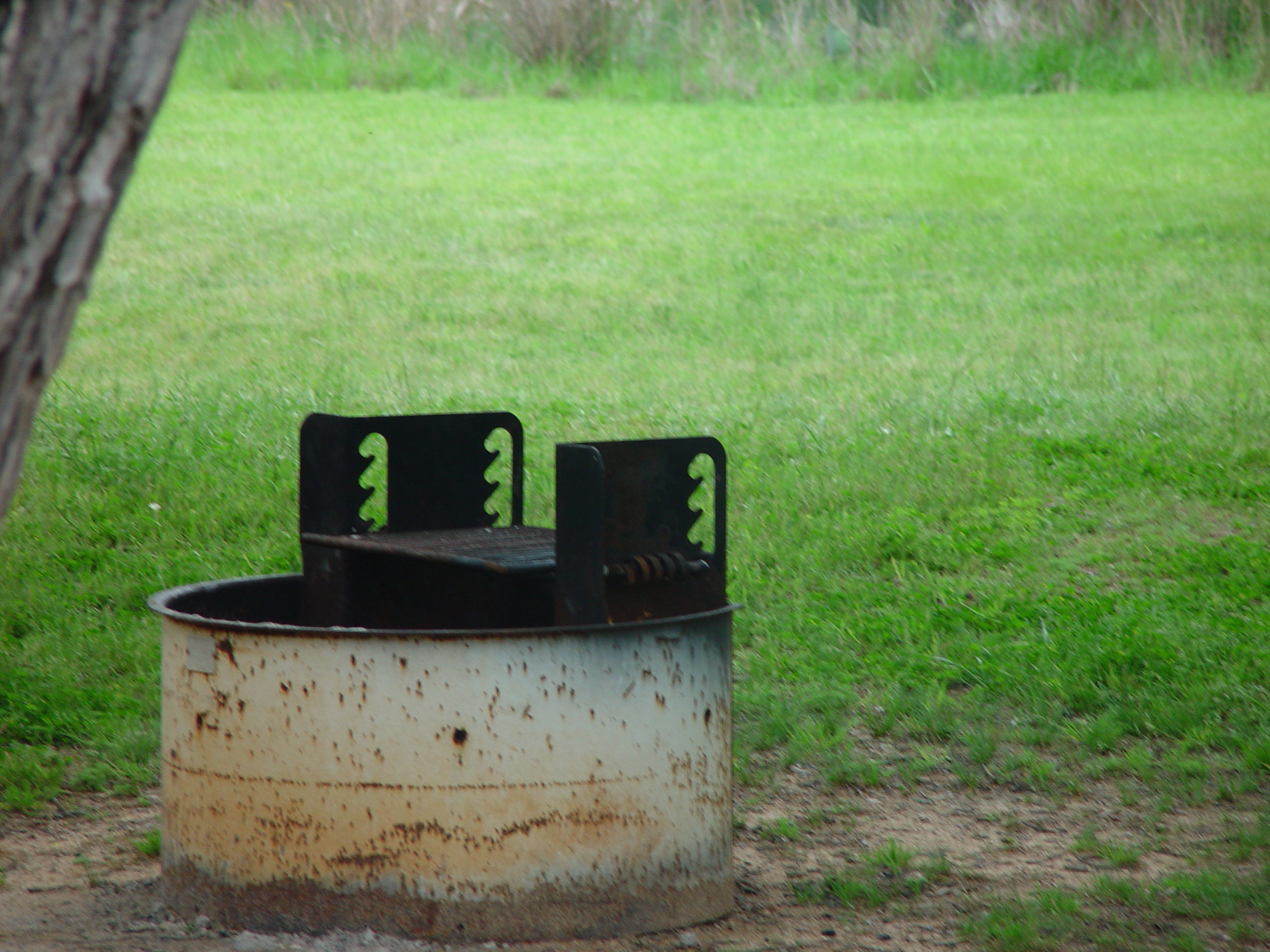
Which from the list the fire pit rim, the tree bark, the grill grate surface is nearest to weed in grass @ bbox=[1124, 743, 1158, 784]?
the fire pit rim

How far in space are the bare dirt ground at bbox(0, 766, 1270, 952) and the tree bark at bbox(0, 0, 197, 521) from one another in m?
1.83

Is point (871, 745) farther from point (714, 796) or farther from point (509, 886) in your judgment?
point (509, 886)

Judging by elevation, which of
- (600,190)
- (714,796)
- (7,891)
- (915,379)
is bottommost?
(7,891)

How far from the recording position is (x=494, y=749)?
3.13 metres

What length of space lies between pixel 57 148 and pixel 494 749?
1731 millimetres

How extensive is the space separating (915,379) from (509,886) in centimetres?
564

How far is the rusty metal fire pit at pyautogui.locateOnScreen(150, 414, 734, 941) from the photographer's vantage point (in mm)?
3119

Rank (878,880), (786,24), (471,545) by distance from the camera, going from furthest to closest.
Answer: (786,24), (878,880), (471,545)

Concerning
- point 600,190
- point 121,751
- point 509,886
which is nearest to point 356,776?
point 509,886

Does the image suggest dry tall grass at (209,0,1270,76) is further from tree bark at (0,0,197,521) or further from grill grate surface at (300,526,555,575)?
tree bark at (0,0,197,521)

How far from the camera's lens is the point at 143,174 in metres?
13.2

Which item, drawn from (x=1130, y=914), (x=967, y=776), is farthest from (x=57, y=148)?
(x=967, y=776)

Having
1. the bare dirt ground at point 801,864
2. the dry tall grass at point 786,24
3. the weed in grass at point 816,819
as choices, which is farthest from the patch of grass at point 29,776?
the dry tall grass at point 786,24

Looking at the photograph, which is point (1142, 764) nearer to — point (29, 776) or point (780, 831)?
point (780, 831)
